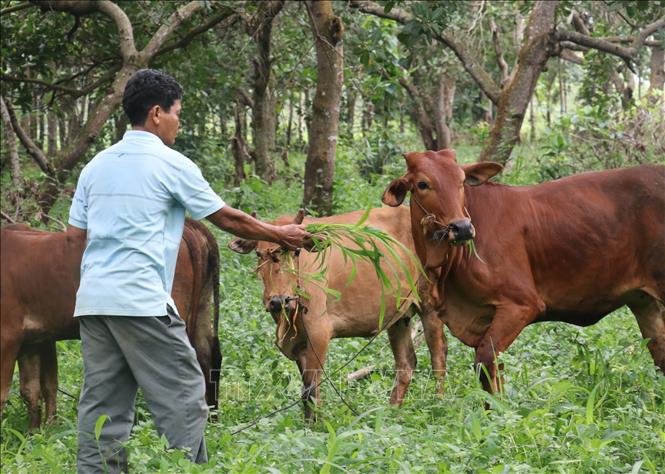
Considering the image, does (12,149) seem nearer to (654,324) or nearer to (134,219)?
(654,324)

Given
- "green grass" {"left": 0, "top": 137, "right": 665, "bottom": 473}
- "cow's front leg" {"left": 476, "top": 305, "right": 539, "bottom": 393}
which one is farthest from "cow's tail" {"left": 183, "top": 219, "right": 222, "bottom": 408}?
"cow's front leg" {"left": 476, "top": 305, "right": 539, "bottom": 393}

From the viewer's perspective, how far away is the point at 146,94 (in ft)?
15.4

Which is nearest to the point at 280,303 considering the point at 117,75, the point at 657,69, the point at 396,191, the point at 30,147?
the point at 396,191

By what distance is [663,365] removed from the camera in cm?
668

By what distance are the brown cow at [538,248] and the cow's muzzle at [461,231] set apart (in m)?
0.27

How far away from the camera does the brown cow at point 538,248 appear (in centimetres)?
617

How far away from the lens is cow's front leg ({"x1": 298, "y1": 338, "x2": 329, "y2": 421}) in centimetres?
636

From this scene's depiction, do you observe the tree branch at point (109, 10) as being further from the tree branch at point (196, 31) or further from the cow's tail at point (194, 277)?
the cow's tail at point (194, 277)

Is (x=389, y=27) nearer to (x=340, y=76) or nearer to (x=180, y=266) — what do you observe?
(x=340, y=76)

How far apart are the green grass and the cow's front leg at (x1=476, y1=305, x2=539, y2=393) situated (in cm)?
9

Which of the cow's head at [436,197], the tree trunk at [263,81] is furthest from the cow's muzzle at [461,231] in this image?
the tree trunk at [263,81]

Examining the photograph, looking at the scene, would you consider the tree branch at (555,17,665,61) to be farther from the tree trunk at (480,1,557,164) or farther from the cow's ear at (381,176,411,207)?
the cow's ear at (381,176,411,207)

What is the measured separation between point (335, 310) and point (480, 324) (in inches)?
41.8

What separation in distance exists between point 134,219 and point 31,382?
2.70 meters
